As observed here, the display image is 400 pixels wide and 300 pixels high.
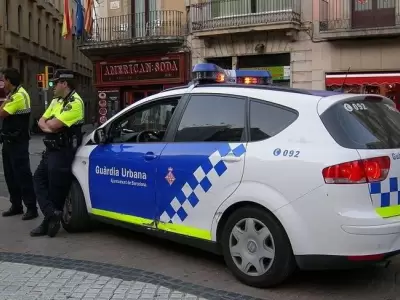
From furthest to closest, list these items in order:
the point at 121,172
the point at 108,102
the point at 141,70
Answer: the point at 108,102
the point at 141,70
the point at 121,172

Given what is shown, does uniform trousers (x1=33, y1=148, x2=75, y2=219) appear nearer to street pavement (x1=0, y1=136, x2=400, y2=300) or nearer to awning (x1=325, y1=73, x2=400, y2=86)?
street pavement (x1=0, y1=136, x2=400, y2=300)

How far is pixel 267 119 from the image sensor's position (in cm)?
445

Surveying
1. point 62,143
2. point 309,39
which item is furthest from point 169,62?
point 62,143

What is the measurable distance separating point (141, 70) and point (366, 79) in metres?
8.56

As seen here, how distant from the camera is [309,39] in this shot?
56.9 ft

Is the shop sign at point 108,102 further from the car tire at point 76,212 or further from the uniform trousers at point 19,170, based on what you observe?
the car tire at point 76,212

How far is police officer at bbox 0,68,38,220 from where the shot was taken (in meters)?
6.66

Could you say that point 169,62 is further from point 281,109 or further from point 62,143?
point 281,109

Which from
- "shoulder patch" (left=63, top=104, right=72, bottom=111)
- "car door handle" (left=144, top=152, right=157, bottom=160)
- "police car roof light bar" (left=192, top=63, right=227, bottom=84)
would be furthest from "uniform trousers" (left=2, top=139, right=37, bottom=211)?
"police car roof light bar" (left=192, top=63, right=227, bottom=84)

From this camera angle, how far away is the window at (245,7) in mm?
17625

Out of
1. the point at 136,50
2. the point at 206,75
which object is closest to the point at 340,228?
the point at 206,75

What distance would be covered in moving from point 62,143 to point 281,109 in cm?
262

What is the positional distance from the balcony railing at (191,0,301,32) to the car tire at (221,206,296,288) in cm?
1342

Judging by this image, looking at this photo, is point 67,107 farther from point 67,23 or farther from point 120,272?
point 67,23
